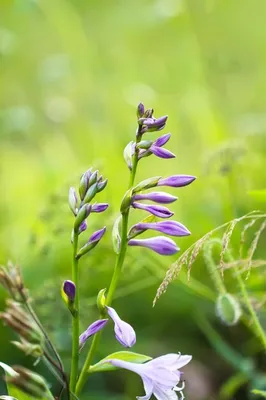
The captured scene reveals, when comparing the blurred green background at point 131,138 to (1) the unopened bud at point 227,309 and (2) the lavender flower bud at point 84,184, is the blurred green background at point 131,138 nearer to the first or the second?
(1) the unopened bud at point 227,309

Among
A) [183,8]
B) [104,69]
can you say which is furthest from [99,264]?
[104,69]

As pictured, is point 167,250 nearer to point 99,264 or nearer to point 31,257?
point 99,264

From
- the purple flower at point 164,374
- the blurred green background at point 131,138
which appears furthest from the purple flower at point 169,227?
the blurred green background at point 131,138

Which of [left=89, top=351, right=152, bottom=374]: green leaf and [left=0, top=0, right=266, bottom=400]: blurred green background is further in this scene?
[left=0, top=0, right=266, bottom=400]: blurred green background

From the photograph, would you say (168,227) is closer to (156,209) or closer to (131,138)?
(156,209)

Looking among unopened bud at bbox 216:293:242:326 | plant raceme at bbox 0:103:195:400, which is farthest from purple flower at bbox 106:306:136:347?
unopened bud at bbox 216:293:242:326

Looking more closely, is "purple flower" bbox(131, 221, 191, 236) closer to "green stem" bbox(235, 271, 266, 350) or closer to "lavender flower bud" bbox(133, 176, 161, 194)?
"lavender flower bud" bbox(133, 176, 161, 194)
